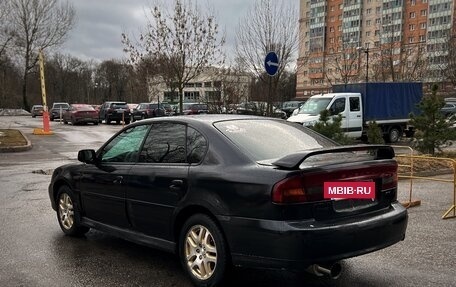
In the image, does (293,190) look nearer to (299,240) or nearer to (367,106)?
(299,240)

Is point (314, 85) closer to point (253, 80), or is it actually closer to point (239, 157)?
point (253, 80)

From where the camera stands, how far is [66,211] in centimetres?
604

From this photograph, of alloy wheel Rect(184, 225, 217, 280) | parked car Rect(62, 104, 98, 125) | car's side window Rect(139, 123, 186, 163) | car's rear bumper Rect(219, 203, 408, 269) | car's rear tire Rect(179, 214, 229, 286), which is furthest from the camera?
parked car Rect(62, 104, 98, 125)

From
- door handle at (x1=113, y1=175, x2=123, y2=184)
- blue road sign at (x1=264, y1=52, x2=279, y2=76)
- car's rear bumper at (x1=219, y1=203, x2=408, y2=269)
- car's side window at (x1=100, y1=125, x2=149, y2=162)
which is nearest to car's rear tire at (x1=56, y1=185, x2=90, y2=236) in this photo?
car's side window at (x1=100, y1=125, x2=149, y2=162)

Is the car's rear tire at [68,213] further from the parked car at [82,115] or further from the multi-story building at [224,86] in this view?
the parked car at [82,115]

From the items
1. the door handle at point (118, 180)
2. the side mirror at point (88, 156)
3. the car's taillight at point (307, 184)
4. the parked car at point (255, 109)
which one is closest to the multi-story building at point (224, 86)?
the parked car at point (255, 109)

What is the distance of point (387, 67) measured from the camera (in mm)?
39469

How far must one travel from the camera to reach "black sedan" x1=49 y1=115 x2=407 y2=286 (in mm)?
3650

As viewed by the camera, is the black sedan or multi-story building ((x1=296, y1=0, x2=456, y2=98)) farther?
multi-story building ((x1=296, y1=0, x2=456, y2=98))

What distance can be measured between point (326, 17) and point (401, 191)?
110181 mm

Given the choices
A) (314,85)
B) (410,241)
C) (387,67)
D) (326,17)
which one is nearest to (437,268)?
(410,241)

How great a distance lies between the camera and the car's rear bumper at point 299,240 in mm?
3576

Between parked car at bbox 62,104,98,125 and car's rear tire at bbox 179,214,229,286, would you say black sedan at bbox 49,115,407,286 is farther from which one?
parked car at bbox 62,104,98,125

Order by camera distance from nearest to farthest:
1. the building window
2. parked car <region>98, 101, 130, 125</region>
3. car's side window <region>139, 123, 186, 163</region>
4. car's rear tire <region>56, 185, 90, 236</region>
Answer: car's side window <region>139, 123, 186, 163</region> → car's rear tire <region>56, 185, 90, 236</region> → the building window → parked car <region>98, 101, 130, 125</region>
